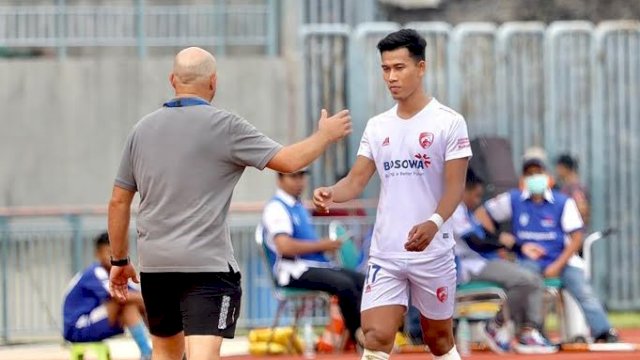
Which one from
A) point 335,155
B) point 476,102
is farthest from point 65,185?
point 476,102

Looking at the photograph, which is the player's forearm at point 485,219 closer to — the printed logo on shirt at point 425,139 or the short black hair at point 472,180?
the short black hair at point 472,180

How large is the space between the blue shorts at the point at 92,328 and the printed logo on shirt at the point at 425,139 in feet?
15.7

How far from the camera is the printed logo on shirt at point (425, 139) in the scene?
1002cm

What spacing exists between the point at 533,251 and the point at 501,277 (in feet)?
2.24

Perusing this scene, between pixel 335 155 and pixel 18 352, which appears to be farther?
pixel 335 155

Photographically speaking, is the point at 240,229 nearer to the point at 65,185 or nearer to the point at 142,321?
the point at 65,185

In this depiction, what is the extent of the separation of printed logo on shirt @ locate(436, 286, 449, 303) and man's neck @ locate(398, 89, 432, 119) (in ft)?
3.07

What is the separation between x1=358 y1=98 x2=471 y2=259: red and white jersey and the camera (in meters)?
10.0

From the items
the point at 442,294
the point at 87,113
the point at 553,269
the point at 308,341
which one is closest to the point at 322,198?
the point at 442,294

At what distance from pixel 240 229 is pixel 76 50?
3267mm

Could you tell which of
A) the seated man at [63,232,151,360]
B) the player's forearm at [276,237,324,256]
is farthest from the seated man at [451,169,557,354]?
the seated man at [63,232,151,360]

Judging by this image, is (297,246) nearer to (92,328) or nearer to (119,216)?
(92,328)

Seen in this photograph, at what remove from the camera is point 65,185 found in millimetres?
20406

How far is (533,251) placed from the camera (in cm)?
1656
